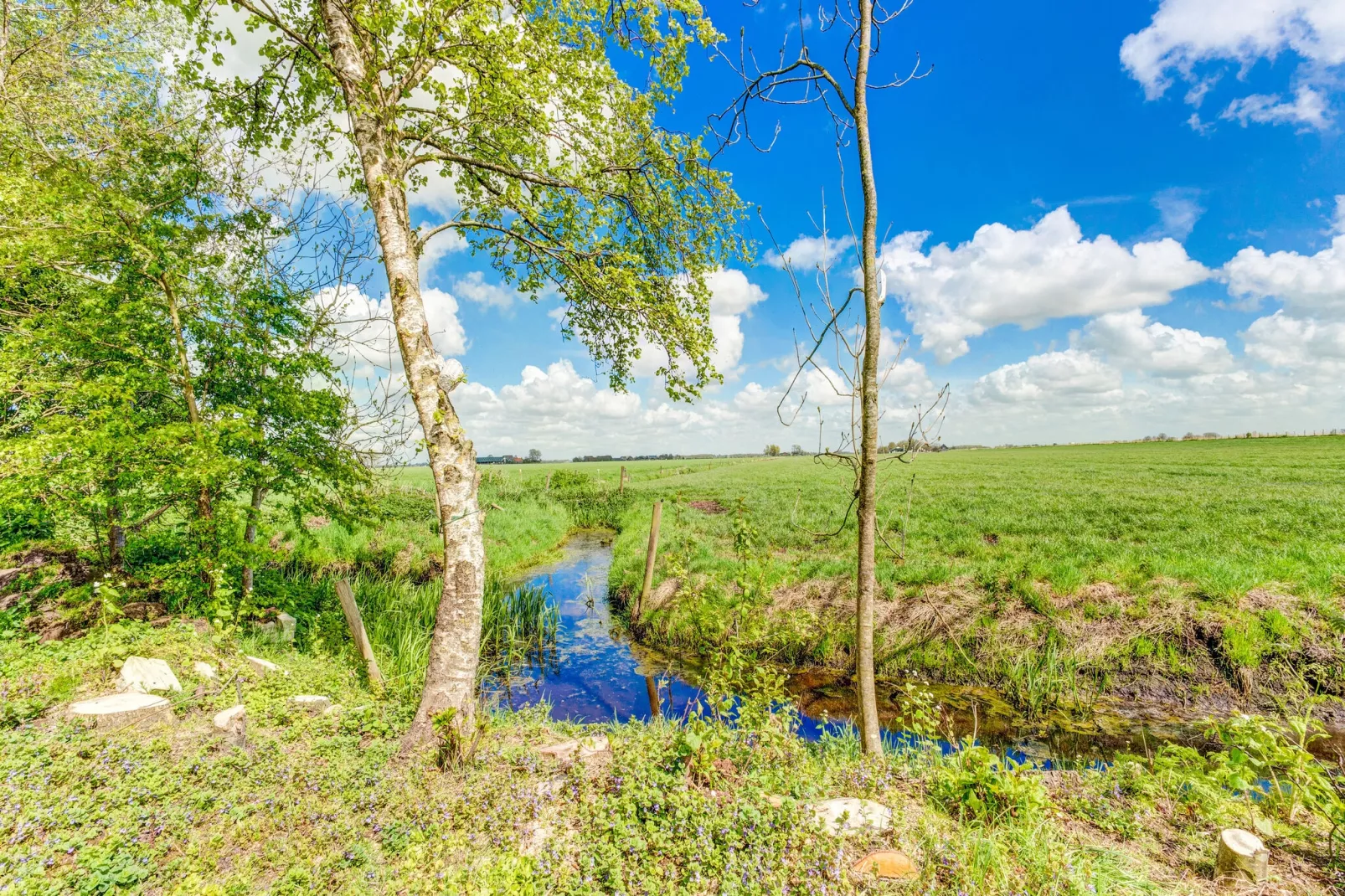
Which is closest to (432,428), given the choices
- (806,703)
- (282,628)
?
(282,628)

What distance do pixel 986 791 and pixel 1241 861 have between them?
145cm

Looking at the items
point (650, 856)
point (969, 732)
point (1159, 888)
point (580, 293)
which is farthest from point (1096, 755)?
point (580, 293)

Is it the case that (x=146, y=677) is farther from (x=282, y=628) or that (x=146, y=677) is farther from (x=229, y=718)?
(x=282, y=628)

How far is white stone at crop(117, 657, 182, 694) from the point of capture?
204 inches

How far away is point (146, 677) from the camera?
5.28 metres

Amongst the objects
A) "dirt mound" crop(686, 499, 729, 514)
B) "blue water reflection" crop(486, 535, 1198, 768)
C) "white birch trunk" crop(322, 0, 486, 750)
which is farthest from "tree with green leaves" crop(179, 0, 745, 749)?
"dirt mound" crop(686, 499, 729, 514)

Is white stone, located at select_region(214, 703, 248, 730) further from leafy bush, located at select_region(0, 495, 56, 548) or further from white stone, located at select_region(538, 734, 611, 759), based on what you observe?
leafy bush, located at select_region(0, 495, 56, 548)

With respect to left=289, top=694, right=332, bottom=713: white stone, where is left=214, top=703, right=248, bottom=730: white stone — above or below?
above

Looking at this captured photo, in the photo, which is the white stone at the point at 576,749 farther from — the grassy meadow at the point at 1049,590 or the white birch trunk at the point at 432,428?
the grassy meadow at the point at 1049,590

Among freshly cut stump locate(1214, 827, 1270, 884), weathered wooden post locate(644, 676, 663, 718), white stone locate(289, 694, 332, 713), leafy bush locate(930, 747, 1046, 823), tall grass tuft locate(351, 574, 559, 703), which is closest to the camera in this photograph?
freshly cut stump locate(1214, 827, 1270, 884)

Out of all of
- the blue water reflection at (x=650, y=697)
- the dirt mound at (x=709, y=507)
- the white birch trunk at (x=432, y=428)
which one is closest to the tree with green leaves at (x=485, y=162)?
the white birch trunk at (x=432, y=428)

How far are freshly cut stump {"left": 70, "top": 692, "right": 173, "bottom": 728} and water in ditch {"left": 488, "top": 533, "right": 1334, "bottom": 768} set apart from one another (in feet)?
13.8

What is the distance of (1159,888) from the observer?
10.5 feet

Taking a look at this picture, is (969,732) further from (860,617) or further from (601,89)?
(601,89)
